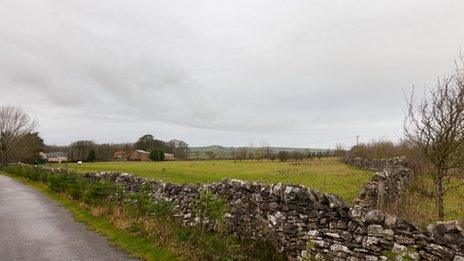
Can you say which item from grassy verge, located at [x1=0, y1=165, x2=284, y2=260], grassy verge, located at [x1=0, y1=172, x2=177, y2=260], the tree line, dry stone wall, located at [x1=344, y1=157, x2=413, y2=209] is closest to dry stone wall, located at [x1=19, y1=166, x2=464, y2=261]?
grassy verge, located at [x1=0, y1=165, x2=284, y2=260]

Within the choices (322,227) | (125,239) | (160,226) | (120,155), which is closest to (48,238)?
(125,239)

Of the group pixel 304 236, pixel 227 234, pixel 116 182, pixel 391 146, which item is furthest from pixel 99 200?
pixel 391 146

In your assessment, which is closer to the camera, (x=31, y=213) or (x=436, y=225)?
(x=436, y=225)

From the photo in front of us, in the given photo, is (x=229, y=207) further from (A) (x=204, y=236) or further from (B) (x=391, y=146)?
(B) (x=391, y=146)

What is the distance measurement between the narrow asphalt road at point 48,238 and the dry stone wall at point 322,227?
288cm

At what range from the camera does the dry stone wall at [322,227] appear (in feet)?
23.7

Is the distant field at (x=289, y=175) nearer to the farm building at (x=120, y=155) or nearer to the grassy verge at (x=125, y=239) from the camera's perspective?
the grassy verge at (x=125, y=239)

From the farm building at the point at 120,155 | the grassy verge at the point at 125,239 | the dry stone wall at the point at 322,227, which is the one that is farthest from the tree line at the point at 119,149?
the dry stone wall at the point at 322,227

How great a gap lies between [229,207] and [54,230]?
18.8 feet

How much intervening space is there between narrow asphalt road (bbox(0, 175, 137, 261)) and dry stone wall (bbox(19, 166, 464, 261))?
288 centimetres

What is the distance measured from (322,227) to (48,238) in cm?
765

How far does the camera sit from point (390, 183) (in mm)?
18812

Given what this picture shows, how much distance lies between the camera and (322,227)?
8.84 metres

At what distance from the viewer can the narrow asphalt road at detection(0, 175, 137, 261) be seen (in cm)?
955
